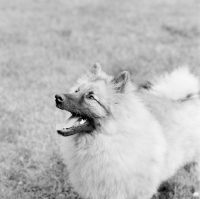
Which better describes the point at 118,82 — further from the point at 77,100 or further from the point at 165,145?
the point at 165,145

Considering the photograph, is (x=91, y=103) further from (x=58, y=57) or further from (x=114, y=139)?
(x=58, y=57)

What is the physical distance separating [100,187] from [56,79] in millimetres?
3724

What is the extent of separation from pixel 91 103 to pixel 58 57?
463 centimetres

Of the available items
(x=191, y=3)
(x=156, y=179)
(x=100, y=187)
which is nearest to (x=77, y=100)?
(x=100, y=187)

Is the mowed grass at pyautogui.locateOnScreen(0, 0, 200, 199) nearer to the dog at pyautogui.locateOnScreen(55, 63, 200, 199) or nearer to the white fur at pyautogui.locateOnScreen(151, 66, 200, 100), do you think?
the dog at pyautogui.locateOnScreen(55, 63, 200, 199)

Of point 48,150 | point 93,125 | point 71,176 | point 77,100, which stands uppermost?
point 77,100

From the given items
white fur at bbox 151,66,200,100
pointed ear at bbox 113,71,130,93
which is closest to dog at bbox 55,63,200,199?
pointed ear at bbox 113,71,130,93

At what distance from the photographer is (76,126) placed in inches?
131

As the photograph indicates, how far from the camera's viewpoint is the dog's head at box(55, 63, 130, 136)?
10.9 feet

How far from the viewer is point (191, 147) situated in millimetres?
4281

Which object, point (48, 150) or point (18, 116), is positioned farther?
point (18, 116)

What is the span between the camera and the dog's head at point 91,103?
3.31 m

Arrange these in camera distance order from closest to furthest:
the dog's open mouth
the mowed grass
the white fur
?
the dog's open mouth, the white fur, the mowed grass

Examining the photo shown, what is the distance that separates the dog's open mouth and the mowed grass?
4.49 feet
